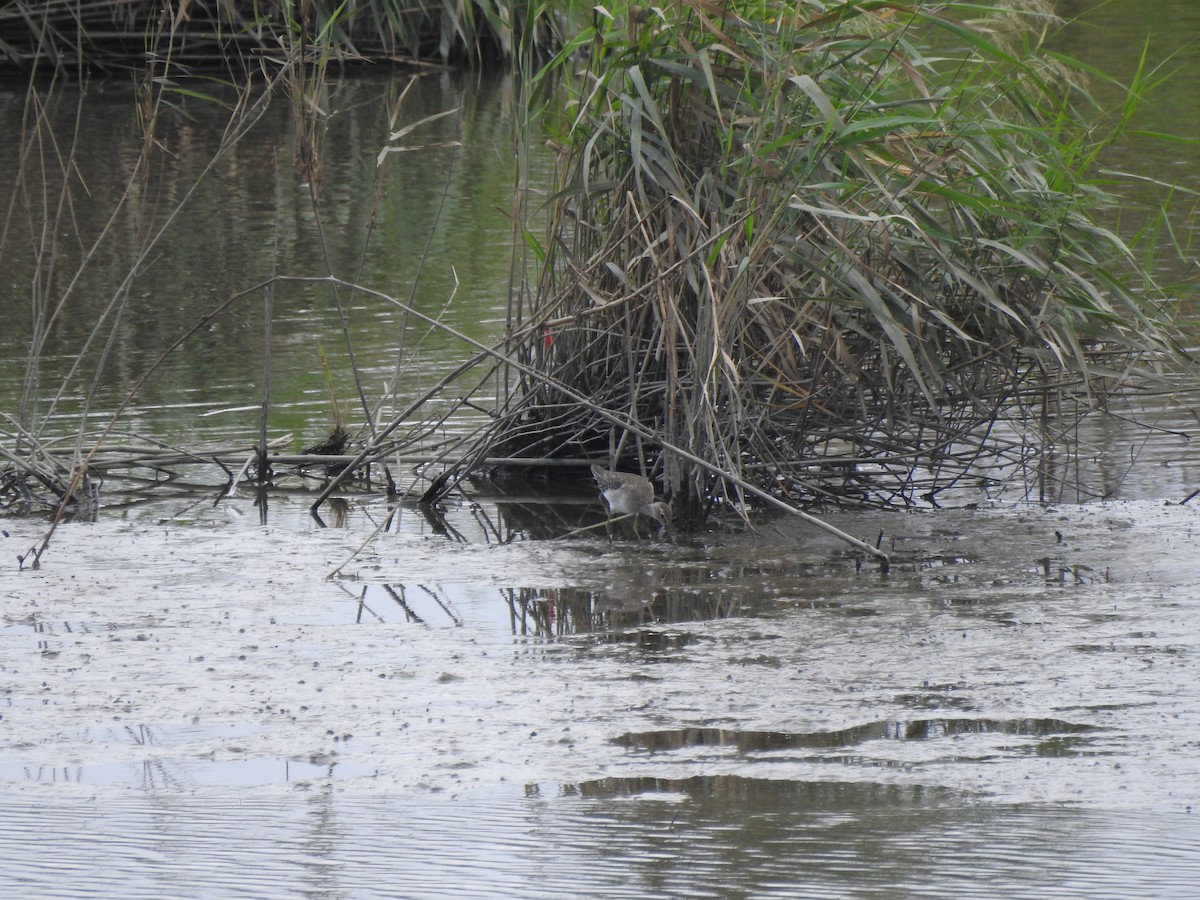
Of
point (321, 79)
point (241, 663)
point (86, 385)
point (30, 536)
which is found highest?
point (321, 79)

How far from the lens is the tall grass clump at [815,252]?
5.71 m

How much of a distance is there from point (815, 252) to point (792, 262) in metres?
0.12

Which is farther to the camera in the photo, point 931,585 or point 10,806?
point 931,585

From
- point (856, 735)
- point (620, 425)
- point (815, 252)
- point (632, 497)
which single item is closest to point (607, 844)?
point (856, 735)

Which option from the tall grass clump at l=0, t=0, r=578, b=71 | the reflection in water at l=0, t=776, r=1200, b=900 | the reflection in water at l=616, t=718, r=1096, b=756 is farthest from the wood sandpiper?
the tall grass clump at l=0, t=0, r=578, b=71

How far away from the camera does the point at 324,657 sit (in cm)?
467

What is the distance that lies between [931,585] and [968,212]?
4.72 ft

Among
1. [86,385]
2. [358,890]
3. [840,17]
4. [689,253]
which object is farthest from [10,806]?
[86,385]

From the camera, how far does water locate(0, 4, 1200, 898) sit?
3.29 m

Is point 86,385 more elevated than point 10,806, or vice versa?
point 86,385

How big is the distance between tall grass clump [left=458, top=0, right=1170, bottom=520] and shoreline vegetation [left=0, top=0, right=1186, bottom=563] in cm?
1

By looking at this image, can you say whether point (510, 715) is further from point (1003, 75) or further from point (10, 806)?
point (1003, 75)

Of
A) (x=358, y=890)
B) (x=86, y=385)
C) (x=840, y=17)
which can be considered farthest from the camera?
(x=86, y=385)

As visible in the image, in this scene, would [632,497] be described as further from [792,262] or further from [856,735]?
[856,735]
